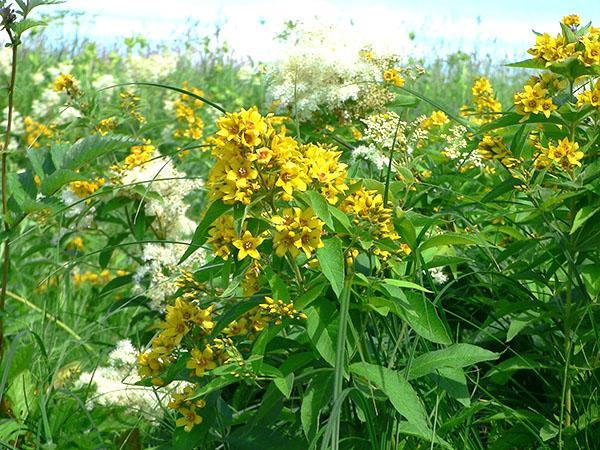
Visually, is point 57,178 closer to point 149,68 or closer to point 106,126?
point 106,126

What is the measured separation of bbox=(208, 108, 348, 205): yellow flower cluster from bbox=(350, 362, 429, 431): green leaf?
1.23ft

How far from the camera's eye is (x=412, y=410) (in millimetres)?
1737

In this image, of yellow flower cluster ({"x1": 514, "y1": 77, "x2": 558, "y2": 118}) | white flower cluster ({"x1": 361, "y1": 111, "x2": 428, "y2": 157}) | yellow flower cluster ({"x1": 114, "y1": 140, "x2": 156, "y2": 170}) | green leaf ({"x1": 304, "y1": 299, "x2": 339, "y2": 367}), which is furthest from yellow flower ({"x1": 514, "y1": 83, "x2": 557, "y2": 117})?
yellow flower cluster ({"x1": 114, "y1": 140, "x2": 156, "y2": 170})

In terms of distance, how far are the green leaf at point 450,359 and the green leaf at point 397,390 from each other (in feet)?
0.21

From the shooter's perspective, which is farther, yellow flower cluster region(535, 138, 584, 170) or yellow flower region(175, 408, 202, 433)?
yellow flower cluster region(535, 138, 584, 170)

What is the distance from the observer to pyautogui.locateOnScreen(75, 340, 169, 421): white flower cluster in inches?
97.2

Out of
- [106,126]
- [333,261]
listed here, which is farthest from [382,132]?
[106,126]

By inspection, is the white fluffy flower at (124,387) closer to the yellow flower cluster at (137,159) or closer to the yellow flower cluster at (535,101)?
the yellow flower cluster at (137,159)

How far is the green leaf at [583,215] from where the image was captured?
1995 mm

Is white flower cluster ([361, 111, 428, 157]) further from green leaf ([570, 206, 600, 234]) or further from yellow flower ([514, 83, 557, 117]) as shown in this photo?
green leaf ([570, 206, 600, 234])

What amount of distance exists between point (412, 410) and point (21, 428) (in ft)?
4.07

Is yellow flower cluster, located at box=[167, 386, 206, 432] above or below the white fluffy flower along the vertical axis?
above

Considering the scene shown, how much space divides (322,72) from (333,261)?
1278 mm

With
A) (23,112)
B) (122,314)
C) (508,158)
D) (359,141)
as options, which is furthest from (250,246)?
(23,112)
